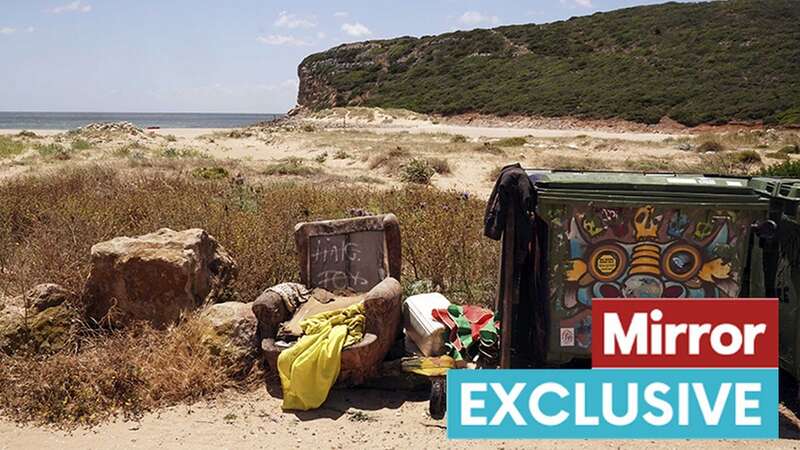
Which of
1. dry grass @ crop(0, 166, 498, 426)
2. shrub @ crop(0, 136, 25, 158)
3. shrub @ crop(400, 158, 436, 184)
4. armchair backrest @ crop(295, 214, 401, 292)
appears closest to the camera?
dry grass @ crop(0, 166, 498, 426)

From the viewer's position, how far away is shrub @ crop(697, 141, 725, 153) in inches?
893

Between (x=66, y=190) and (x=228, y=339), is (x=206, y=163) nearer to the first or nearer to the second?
(x=66, y=190)

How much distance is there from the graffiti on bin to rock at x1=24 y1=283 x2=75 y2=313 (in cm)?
357

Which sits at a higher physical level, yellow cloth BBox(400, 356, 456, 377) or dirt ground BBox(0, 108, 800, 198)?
dirt ground BBox(0, 108, 800, 198)

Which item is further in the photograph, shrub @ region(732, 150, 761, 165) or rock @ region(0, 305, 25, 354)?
shrub @ region(732, 150, 761, 165)

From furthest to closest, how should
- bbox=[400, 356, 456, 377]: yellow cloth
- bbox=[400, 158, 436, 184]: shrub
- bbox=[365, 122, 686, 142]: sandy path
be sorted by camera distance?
bbox=[365, 122, 686, 142]: sandy path
bbox=[400, 158, 436, 184]: shrub
bbox=[400, 356, 456, 377]: yellow cloth

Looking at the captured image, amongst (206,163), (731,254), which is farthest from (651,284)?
(206,163)

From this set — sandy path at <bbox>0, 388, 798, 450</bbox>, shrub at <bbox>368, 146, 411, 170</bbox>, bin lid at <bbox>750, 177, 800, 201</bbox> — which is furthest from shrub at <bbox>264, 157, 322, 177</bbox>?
A: bin lid at <bbox>750, 177, 800, 201</bbox>

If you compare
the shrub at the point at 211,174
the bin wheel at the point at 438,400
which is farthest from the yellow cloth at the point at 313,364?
the shrub at the point at 211,174

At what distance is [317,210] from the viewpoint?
795 centimetres

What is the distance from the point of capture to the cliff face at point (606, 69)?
4119 cm

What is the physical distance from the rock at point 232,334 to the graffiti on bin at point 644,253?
2.08m

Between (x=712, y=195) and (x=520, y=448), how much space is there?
1.91 metres

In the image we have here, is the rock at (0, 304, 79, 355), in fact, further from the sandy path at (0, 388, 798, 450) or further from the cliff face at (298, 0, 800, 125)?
the cliff face at (298, 0, 800, 125)
